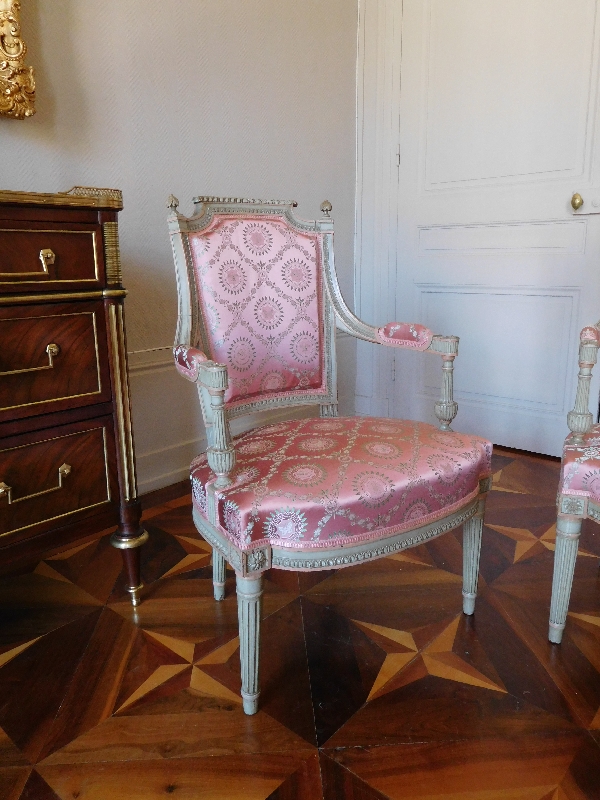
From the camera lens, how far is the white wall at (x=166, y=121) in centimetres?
182

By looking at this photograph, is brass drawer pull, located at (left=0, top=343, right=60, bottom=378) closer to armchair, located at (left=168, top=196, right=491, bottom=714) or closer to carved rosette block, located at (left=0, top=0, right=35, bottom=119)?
armchair, located at (left=168, top=196, right=491, bottom=714)

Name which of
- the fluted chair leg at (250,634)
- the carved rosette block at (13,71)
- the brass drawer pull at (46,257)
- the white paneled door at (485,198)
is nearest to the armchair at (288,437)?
the fluted chair leg at (250,634)

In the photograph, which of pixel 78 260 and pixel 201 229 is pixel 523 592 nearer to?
pixel 201 229

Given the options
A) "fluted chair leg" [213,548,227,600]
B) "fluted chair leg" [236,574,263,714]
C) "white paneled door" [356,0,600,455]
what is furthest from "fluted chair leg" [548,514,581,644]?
"white paneled door" [356,0,600,455]

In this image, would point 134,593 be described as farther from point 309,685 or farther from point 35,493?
point 309,685

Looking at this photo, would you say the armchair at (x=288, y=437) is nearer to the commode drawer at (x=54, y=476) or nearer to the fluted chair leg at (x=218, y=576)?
the fluted chair leg at (x=218, y=576)

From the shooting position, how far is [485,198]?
2.65 m

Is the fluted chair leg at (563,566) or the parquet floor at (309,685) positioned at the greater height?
the fluted chair leg at (563,566)

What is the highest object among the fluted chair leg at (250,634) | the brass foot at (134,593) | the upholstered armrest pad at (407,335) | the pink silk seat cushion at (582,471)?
the upholstered armrest pad at (407,335)

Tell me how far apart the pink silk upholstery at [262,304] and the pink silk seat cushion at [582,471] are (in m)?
0.64

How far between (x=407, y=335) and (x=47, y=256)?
84 cm

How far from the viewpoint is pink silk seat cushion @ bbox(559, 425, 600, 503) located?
1226mm

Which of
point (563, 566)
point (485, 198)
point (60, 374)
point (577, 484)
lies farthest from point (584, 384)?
point (485, 198)

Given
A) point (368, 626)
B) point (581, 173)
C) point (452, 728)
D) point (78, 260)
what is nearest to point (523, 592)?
point (368, 626)
